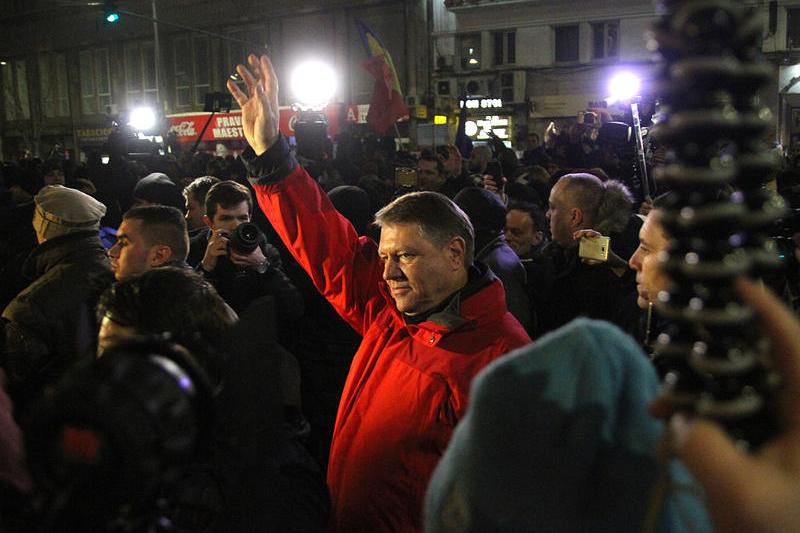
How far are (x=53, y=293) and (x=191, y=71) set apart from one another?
28338mm

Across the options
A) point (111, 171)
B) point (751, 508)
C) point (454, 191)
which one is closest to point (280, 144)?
point (751, 508)

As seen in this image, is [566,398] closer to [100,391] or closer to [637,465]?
[637,465]

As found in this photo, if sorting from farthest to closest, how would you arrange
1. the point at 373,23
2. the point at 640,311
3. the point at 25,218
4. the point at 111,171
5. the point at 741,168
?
1. the point at 373,23
2. the point at 111,171
3. the point at 25,218
4. the point at 640,311
5. the point at 741,168

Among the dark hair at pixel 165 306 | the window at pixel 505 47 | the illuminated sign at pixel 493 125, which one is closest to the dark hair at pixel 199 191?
the dark hair at pixel 165 306

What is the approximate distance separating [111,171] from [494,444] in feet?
26.3

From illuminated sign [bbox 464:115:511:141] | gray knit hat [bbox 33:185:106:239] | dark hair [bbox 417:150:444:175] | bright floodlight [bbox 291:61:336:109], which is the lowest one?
→ gray knit hat [bbox 33:185:106:239]

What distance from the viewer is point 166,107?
30.1 meters

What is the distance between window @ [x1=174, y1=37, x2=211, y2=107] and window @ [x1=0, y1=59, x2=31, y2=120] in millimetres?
9549

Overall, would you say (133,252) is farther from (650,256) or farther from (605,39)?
(605,39)

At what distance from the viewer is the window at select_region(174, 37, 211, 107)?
29547mm

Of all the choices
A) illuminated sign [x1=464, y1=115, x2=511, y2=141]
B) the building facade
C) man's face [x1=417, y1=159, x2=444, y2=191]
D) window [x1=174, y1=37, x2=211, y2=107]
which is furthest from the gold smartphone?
window [x1=174, y1=37, x2=211, y2=107]

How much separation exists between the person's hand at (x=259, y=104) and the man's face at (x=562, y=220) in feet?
7.41

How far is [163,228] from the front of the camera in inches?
131

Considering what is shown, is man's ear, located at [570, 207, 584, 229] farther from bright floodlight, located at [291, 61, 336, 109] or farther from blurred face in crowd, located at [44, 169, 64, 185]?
bright floodlight, located at [291, 61, 336, 109]
